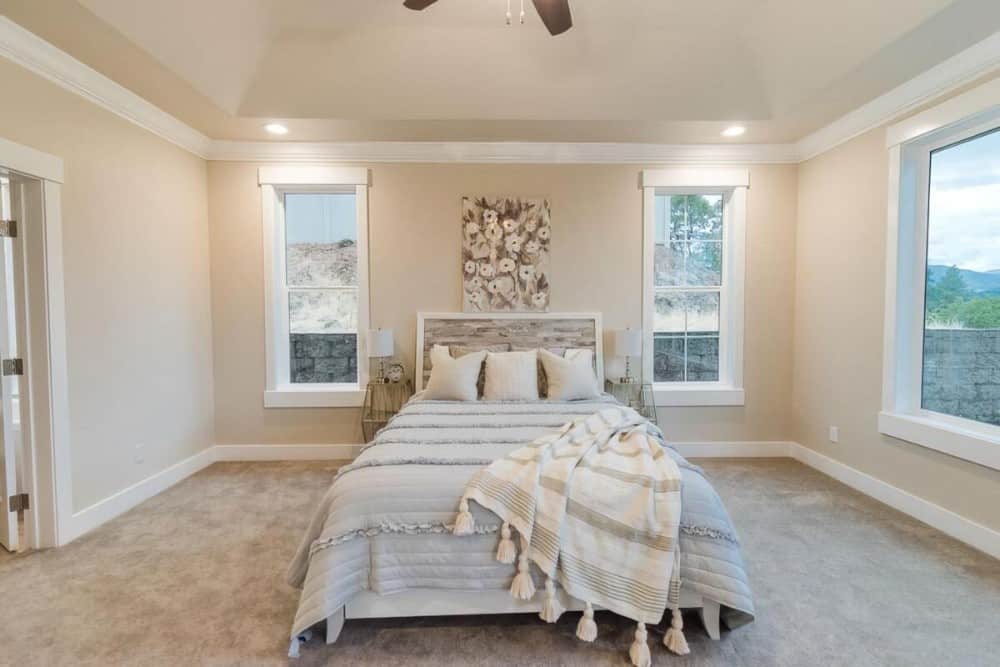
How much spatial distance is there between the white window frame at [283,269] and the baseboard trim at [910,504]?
3.89m

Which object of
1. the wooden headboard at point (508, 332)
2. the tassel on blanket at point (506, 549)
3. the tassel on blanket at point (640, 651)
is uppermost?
the wooden headboard at point (508, 332)

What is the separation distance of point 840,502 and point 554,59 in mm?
3592

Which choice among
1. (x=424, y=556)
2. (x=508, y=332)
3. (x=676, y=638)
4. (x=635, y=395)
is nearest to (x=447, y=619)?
(x=424, y=556)

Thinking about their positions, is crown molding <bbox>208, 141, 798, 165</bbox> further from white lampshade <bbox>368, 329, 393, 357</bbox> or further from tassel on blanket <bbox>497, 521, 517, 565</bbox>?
tassel on blanket <bbox>497, 521, 517, 565</bbox>

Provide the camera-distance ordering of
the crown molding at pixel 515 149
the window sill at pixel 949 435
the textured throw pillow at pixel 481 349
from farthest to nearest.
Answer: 1. the textured throw pillow at pixel 481 349
2. the crown molding at pixel 515 149
3. the window sill at pixel 949 435

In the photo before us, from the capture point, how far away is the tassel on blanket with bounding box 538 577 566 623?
1.81 meters

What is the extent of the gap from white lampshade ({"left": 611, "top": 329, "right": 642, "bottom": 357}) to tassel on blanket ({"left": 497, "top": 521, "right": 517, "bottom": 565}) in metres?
2.37

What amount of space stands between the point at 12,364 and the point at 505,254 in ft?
10.6

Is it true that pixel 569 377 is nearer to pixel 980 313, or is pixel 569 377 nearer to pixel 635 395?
pixel 635 395

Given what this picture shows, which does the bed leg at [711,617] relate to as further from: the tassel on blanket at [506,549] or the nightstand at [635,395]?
the nightstand at [635,395]

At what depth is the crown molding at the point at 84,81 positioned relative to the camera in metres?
2.36

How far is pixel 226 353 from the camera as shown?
4.10 meters

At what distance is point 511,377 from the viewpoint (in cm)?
358

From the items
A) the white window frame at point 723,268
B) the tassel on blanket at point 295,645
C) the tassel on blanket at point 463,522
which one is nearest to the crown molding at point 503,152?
the white window frame at point 723,268
